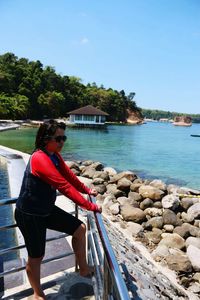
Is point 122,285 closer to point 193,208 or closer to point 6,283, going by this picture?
point 6,283

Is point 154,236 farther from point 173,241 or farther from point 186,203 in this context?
point 186,203

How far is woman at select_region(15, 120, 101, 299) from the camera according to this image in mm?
2258

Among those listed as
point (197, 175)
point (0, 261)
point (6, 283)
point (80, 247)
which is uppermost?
point (80, 247)

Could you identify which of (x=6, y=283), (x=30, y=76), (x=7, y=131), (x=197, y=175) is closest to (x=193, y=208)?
(x=6, y=283)

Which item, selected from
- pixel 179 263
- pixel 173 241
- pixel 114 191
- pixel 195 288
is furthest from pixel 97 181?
pixel 195 288

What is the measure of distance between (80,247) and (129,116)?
308 ft

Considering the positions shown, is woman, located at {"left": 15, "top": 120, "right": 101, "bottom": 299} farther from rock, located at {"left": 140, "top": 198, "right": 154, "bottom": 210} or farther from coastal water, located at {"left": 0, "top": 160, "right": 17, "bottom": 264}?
rock, located at {"left": 140, "top": 198, "right": 154, "bottom": 210}

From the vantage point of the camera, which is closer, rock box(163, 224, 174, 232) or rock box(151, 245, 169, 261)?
rock box(151, 245, 169, 261)

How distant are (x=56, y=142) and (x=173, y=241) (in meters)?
5.30

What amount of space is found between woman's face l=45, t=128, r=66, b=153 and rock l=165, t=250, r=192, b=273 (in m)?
4.44

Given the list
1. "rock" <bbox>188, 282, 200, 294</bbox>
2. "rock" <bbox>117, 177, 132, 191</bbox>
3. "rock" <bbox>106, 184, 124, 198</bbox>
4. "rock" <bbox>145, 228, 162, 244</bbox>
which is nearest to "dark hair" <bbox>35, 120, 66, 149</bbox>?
"rock" <bbox>188, 282, 200, 294</bbox>

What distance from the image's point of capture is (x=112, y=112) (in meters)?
83.8

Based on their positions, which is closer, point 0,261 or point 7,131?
point 0,261

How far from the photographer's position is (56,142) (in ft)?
7.98
